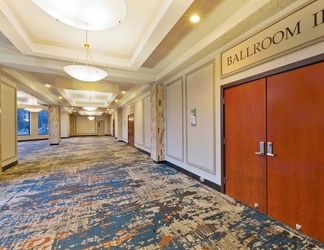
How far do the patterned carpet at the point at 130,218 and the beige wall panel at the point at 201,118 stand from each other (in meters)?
0.65

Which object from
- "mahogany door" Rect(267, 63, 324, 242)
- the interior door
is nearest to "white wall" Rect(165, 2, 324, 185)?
"mahogany door" Rect(267, 63, 324, 242)

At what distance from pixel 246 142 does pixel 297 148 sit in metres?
0.80

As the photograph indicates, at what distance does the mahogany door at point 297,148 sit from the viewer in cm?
196

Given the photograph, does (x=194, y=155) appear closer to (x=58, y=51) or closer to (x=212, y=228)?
(x=212, y=228)

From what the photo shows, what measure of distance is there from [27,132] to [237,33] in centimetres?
1791

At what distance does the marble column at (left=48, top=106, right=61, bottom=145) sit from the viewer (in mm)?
11961

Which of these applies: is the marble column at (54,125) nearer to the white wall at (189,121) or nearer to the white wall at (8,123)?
the white wall at (8,123)

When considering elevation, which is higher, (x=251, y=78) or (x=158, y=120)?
(x=251, y=78)

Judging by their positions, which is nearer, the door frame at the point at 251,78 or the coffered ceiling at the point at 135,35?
the door frame at the point at 251,78

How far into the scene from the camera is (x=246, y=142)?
2.91m

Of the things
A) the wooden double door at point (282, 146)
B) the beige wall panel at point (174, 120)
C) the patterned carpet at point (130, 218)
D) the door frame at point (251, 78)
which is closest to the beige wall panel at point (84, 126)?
the patterned carpet at point (130, 218)

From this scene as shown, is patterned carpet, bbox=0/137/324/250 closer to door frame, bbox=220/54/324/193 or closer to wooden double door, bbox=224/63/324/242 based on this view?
wooden double door, bbox=224/63/324/242

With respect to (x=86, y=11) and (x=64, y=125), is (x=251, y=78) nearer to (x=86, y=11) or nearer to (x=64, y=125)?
(x=86, y=11)

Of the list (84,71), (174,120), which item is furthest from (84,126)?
(84,71)
